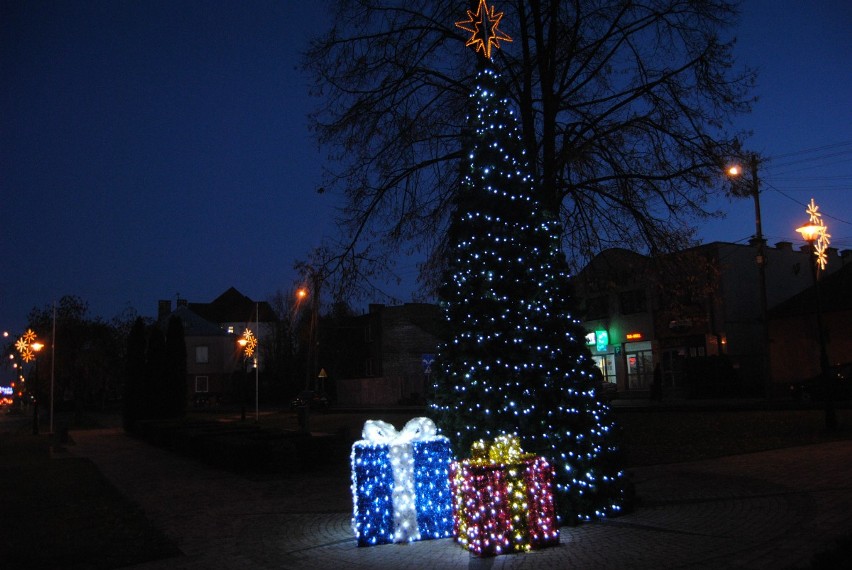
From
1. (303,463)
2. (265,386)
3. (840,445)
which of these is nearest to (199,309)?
(265,386)

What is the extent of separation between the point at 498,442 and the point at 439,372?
4.66ft

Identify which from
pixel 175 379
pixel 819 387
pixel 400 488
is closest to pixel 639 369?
pixel 819 387

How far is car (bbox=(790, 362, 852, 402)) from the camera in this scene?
27.6m

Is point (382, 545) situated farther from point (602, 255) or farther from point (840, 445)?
point (840, 445)

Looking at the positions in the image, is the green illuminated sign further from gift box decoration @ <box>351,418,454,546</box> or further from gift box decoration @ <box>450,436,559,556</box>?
gift box decoration @ <box>450,436,559,556</box>

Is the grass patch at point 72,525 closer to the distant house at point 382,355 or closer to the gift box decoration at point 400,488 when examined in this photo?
the gift box decoration at point 400,488

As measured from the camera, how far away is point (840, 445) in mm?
13547

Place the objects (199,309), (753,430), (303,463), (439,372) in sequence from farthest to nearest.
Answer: (199,309)
(753,430)
(303,463)
(439,372)

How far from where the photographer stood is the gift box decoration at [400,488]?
25.3 feet

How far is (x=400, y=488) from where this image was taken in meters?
7.80

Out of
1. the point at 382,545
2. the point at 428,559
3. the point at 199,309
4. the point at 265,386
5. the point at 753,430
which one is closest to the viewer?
the point at 428,559

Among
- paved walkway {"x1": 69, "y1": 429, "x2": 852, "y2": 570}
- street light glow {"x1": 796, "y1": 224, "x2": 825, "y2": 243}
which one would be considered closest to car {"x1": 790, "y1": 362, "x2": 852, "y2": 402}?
street light glow {"x1": 796, "y1": 224, "x2": 825, "y2": 243}

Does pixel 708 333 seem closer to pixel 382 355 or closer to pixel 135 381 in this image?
pixel 382 355

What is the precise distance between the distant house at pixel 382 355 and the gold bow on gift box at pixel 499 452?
40896 millimetres
